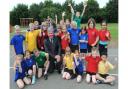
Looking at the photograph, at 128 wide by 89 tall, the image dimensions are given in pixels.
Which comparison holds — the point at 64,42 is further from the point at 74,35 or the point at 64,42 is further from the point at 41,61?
the point at 41,61

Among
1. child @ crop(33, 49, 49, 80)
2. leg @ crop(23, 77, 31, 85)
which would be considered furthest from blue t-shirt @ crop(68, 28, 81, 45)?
leg @ crop(23, 77, 31, 85)

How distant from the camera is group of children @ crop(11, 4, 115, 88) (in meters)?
6.66

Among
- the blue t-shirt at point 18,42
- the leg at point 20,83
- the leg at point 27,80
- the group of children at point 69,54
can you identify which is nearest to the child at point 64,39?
the group of children at point 69,54

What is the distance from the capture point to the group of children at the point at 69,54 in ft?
21.9

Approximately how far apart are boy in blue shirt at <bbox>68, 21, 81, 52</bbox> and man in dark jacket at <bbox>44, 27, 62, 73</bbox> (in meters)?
0.37

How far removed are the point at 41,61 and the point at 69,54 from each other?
0.64m

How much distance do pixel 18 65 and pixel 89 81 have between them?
4.94 ft

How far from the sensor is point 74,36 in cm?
739

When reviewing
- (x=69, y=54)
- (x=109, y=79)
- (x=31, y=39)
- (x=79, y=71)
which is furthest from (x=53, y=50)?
(x=109, y=79)

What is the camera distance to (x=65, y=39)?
7332mm

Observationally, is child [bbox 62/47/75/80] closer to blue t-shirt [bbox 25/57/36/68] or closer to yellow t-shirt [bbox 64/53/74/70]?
yellow t-shirt [bbox 64/53/74/70]
